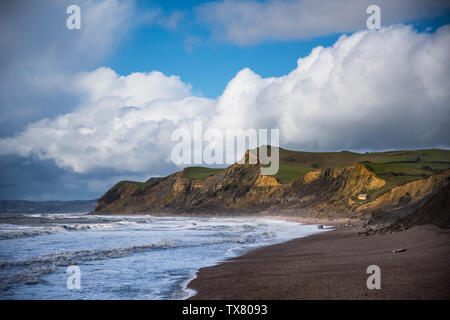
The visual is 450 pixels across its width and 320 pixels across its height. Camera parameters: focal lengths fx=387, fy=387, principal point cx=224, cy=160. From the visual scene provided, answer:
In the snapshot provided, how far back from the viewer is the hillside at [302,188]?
58594mm

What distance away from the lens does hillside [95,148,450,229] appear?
58.6 meters

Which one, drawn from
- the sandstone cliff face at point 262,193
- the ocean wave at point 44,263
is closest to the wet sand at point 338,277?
the ocean wave at point 44,263

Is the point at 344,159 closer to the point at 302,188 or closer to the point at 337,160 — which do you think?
the point at 337,160

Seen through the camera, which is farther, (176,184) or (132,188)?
(132,188)

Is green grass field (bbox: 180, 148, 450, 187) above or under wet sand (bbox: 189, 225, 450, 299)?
above

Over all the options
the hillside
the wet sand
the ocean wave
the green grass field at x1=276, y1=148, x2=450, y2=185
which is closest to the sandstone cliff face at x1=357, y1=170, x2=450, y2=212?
the hillside

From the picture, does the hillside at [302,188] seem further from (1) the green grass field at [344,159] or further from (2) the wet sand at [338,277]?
(2) the wet sand at [338,277]

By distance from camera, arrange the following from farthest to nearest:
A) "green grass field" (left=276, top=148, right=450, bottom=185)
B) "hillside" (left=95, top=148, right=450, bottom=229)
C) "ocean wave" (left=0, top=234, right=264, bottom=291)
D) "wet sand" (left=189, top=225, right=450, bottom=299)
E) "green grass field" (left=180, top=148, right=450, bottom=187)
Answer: "green grass field" (left=180, top=148, right=450, bottom=187), "green grass field" (left=276, top=148, right=450, bottom=185), "hillside" (left=95, top=148, right=450, bottom=229), "ocean wave" (left=0, top=234, right=264, bottom=291), "wet sand" (left=189, top=225, right=450, bottom=299)

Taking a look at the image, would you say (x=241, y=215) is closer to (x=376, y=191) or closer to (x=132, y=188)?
(x=376, y=191)

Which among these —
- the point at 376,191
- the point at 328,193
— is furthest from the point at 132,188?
the point at 376,191

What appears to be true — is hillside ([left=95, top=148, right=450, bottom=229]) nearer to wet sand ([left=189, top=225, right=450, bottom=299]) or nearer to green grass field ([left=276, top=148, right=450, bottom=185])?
green grass field ([left=276, top=148, right=450, bottom=185])

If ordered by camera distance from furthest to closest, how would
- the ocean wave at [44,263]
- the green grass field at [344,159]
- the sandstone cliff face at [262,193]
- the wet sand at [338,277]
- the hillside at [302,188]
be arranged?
the green grass field at [344,159], the hillside at [302,188], the sandstone cliff face at [262,193], the ocean wave at [44,263], the wet sand at [338,277]

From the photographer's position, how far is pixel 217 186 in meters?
137
